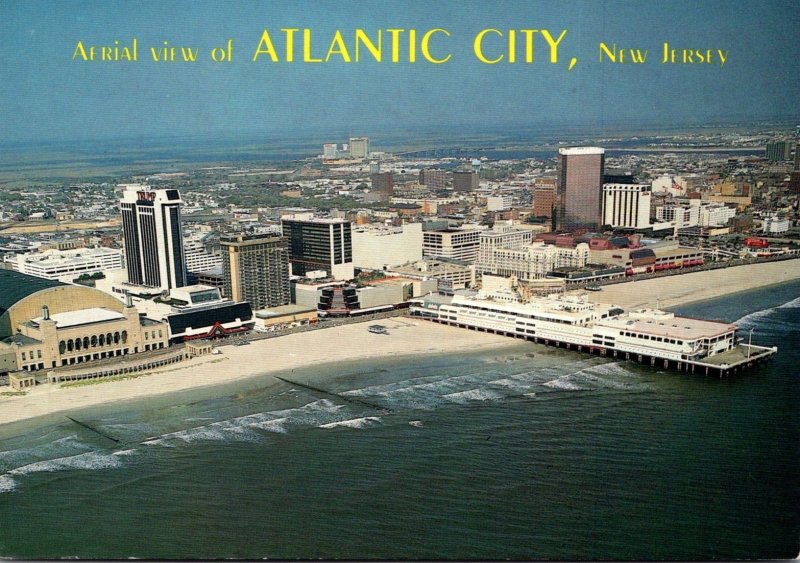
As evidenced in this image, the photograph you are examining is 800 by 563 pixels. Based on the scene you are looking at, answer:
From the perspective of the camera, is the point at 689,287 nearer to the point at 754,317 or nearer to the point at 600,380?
the point at 754,317

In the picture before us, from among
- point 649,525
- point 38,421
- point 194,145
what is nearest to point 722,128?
point 649,525

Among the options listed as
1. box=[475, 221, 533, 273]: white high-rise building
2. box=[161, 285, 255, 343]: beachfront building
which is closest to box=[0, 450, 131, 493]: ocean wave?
box=[161, 285, 255, 343]: beachfront building

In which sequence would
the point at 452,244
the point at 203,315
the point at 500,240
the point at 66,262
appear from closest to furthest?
the point at 203,315 < the point at 66,262 < the point at 500,240 < the point at 452,244

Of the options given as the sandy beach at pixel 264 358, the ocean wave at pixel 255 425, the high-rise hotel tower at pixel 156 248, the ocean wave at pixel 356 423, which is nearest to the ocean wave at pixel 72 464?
the ocean wave at pixel 255 425

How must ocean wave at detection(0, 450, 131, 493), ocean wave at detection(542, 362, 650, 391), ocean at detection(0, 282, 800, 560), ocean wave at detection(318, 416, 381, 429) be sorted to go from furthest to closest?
ocean wave at detection(542, 362, 650, 391) < ocean wave at detection(318, 416, 381, 429) < ocean wave at detection(0, 450, 131, 493) < ocean at detection(0, 282, 800, 560)

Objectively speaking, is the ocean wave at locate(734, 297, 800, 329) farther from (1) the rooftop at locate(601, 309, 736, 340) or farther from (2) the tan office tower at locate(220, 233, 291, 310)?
(2) the tan office tower at locate(220, 233, 291, 310)

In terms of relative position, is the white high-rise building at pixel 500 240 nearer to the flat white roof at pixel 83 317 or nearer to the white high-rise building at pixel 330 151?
the white high-rise building at pixel 330 151

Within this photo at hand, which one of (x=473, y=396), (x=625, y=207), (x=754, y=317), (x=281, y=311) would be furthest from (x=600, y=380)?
(x=625, y=207)
